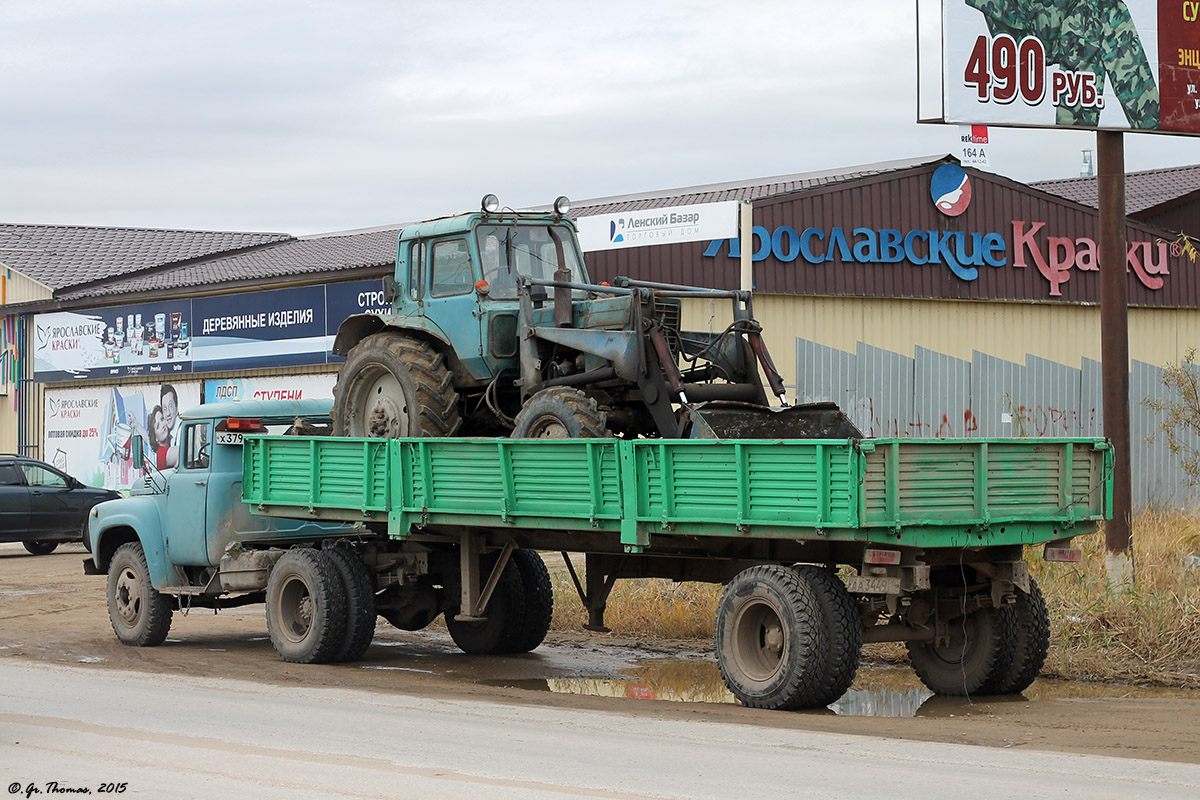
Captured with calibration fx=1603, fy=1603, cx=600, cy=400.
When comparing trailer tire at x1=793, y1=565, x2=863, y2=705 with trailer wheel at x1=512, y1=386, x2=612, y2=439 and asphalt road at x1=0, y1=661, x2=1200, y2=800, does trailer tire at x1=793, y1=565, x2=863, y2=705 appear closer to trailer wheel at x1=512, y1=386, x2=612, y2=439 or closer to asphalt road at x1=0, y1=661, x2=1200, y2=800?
asphalt road at x1=0, y1=661, x2=1200, y2=800

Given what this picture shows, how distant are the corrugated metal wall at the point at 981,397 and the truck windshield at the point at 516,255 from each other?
10.00 metres

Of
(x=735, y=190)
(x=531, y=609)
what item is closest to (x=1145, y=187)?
(x=735, y=190)

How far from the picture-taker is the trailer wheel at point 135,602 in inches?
592

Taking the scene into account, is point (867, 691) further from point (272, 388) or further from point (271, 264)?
point (271, 264)

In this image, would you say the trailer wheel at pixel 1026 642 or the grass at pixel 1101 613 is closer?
the trailer wheel at pixel 1026 642

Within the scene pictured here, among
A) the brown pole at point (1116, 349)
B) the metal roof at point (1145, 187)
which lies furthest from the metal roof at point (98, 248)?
the brown pole at point (1116, 349)

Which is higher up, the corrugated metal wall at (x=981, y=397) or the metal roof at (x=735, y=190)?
the metal roof at (x=735, y=190)

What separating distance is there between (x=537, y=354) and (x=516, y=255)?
110 cm

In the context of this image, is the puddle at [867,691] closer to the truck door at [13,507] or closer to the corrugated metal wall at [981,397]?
the corrugated metal wall at [981,397]

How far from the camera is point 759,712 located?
35.1 feet

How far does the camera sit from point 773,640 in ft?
35.6

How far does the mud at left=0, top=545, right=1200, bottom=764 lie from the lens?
988 centimetres

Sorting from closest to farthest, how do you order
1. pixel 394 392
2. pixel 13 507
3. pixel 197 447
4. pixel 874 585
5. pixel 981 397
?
pixel 874 585 < pixel 394 392 < pixel 197 447 < pixel 13 507 < pixel 981 397

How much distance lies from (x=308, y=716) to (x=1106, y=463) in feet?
18.9
